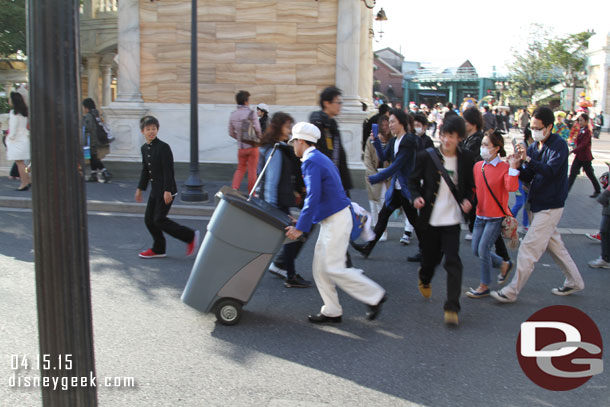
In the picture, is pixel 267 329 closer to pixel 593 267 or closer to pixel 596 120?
pixel 593 267

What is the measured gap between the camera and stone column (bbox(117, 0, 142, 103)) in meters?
13.2

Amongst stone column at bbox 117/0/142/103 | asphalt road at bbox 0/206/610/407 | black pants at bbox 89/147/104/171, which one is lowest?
asphalt road at bbox 0/206/610/407

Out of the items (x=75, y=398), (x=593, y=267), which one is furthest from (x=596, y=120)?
(x=75, y=398)

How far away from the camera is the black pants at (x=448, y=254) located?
5.22 m

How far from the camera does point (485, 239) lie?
19.5 ft

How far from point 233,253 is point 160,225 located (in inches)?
91.2

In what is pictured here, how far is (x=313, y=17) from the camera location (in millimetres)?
12938

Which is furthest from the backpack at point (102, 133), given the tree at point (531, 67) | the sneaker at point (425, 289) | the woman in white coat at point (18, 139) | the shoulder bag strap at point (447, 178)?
the tree at point (531, 67)

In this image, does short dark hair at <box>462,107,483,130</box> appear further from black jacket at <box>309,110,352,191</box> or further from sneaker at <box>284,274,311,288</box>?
sneaker at <box>284,274,311,288</box>

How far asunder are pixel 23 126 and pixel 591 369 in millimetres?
10314

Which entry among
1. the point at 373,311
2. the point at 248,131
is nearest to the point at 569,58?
the point at 248,131

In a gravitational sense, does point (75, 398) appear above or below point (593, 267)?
above

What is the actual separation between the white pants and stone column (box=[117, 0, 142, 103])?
30.4ft

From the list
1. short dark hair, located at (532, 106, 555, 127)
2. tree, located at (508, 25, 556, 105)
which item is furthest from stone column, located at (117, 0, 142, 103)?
tree, located at (508, 25, 556, 105)
